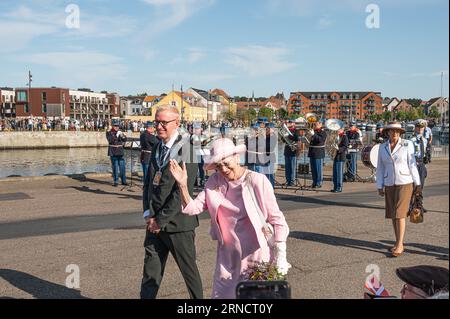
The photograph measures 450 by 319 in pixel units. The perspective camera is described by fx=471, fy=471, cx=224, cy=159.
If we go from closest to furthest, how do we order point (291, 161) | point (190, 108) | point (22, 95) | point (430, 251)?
point (430, 251)
point (291, 161)
point (190, 108)
point (22, 95)

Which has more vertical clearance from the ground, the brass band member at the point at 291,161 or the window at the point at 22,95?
the window at the point at 22,95

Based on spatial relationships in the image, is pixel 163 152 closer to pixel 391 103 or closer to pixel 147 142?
pixel 147 142

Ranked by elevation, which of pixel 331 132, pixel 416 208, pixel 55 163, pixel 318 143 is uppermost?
pixel 331 132

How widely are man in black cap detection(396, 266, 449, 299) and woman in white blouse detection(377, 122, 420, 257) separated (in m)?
3.74

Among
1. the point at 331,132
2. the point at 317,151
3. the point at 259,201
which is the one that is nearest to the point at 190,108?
the point at 331,132

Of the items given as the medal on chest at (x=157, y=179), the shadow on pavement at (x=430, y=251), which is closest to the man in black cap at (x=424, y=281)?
the medal on chest at (x=157, y=179)

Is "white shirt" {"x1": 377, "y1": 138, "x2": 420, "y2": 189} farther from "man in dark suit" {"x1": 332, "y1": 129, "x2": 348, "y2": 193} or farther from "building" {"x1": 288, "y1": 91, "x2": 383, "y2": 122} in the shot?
"building" {"x1": 288, "y1": 91, "x2": 383, "y2": 122}

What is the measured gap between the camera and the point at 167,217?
4227 mm

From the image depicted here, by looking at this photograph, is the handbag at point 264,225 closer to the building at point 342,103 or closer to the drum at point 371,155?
the drum at point 371,155

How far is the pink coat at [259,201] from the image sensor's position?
3693 millimetres

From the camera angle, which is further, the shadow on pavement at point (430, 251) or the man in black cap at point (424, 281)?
the shadow on pavement at point (430, 251)

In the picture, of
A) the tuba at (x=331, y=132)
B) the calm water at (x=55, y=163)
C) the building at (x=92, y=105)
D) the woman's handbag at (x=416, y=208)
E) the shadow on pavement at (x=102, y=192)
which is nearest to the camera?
the woman's handbag at (x=416, y=208)

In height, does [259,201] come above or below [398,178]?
above

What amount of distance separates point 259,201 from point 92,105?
419ft
